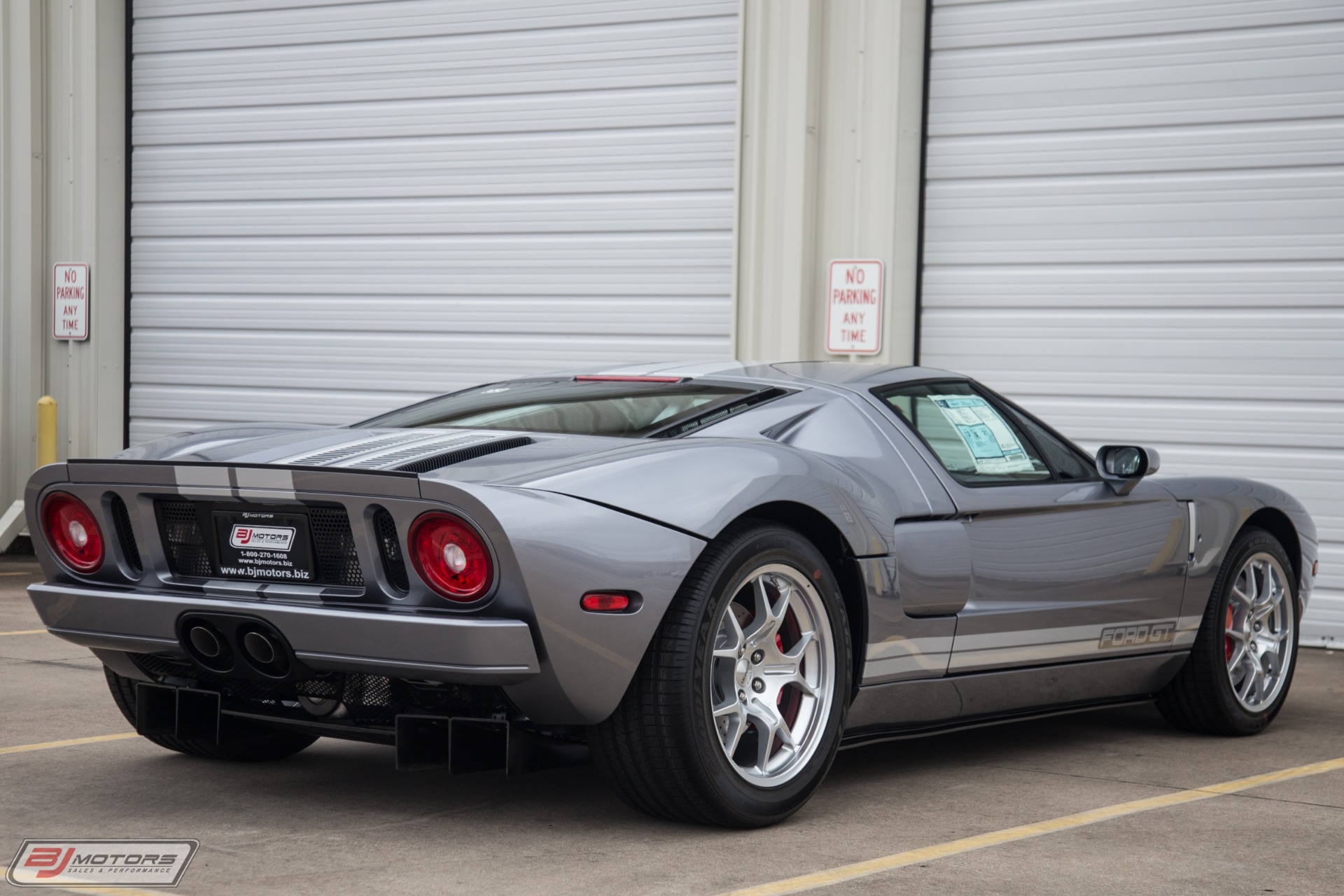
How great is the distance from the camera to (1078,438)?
9.10m

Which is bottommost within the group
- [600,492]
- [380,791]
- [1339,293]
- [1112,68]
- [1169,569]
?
[380,791]

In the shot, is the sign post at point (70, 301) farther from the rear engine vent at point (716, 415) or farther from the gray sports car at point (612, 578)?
the rear engine vent at point (716, 415)

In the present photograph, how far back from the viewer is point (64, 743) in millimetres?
4836

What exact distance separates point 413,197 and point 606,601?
8.04 m

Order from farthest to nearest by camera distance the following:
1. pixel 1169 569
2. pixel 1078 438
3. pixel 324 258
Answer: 1. pixel 324 258
2. pixel 1078 438
3. pixel 1169 569

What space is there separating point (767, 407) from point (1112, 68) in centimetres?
558

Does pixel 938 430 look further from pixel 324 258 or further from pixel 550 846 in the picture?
pixel 324 258

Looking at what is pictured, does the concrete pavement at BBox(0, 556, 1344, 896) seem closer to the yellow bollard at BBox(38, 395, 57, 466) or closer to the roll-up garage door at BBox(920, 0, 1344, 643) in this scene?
the roll-up garage door at BBox(920, 0, 1344, 643)

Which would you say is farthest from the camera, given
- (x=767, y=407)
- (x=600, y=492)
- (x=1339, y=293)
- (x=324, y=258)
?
(x=324, y=258)

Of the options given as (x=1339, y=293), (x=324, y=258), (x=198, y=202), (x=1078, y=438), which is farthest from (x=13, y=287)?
(x=1339, y=293)

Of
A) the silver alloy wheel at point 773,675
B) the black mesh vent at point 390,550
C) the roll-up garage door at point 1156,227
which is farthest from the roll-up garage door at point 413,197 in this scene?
the black mesh vent at point 390,550

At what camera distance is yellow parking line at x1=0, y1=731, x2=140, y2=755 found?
15.4 ft

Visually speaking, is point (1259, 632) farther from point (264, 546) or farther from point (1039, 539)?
point (264, 546)

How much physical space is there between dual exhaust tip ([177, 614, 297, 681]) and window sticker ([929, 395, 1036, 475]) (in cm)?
209
